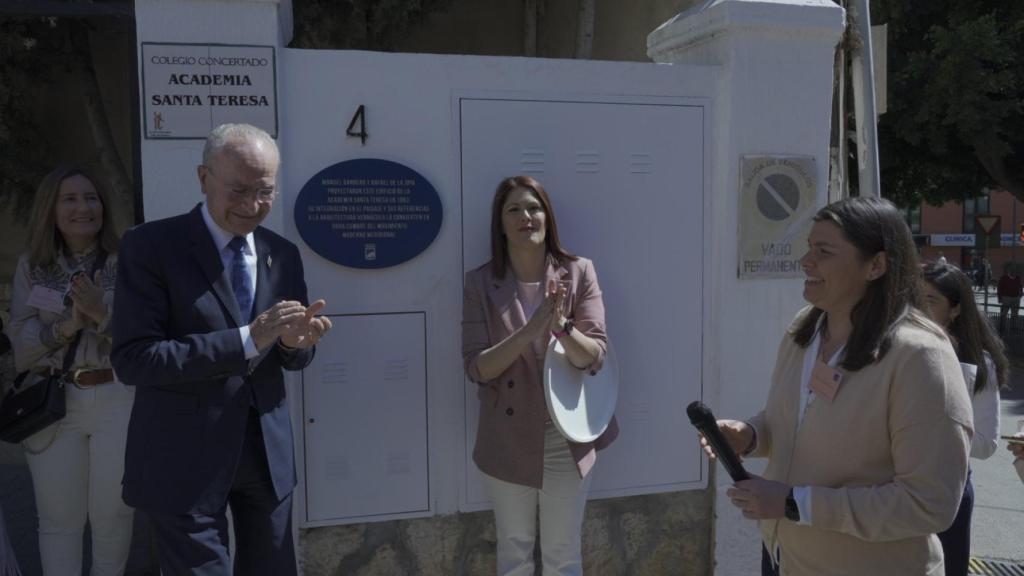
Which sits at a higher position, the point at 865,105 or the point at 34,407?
the point at 865,105

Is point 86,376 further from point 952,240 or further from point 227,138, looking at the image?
point 952,240

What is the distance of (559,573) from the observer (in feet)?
10.6

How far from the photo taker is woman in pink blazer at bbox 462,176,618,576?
3088mm

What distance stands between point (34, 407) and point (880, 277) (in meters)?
2.97

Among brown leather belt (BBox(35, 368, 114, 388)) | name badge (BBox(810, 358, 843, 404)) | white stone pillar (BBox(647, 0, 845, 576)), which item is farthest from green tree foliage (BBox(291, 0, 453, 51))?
name badge (BBox(810, 358, 843, 404))

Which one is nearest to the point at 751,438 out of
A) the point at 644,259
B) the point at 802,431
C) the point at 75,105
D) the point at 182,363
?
the point at 802,431

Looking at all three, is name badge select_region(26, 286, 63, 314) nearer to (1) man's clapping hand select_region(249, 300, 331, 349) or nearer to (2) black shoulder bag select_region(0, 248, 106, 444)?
(2) black shoulder bag select_region(0, 248, 106, 444)

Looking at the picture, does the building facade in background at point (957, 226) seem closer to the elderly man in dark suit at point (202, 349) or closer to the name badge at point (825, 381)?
the name badge at point (825, 381)

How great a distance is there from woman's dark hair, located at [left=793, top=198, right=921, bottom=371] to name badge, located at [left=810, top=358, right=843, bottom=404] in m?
0.04

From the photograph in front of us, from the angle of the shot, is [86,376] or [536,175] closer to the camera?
[86,376]

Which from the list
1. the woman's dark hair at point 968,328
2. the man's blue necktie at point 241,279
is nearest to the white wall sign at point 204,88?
the man's blue necktie at point 241,279

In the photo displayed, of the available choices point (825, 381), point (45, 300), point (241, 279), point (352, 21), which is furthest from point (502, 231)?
point (352, 21)

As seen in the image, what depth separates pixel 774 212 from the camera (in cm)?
379

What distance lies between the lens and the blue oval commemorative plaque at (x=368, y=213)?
3.28 metres
